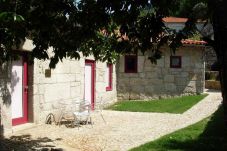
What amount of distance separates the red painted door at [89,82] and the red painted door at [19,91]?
4.14 meters

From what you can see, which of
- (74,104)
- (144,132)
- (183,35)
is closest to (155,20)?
(183,35)

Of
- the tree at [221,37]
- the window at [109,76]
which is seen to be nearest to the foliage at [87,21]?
the tree at [221,37]

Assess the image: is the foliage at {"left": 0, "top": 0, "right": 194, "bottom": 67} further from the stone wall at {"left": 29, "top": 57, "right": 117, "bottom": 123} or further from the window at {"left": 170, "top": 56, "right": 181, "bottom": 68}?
the window at {"left": 170, "top": 56, "right": 181, "bottom": 68}

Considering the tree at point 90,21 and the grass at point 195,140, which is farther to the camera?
the grass at point 195,140

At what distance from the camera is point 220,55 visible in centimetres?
543

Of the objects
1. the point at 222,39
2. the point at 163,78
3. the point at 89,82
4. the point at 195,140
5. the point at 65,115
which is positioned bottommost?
the point at 195,140

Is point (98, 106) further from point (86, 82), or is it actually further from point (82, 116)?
point (82, 116)

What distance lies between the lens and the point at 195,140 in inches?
423

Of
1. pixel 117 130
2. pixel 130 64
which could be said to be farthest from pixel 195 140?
pixel 130 64

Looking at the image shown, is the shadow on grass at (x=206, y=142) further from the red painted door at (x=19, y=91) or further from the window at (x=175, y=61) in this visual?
the window at (x=175, y=61)

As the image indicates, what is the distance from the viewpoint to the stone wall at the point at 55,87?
41.6 feet

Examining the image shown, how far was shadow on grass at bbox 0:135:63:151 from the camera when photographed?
9.64 metres

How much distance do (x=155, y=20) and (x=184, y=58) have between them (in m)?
15.1

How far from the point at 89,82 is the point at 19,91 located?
16.5 feet
